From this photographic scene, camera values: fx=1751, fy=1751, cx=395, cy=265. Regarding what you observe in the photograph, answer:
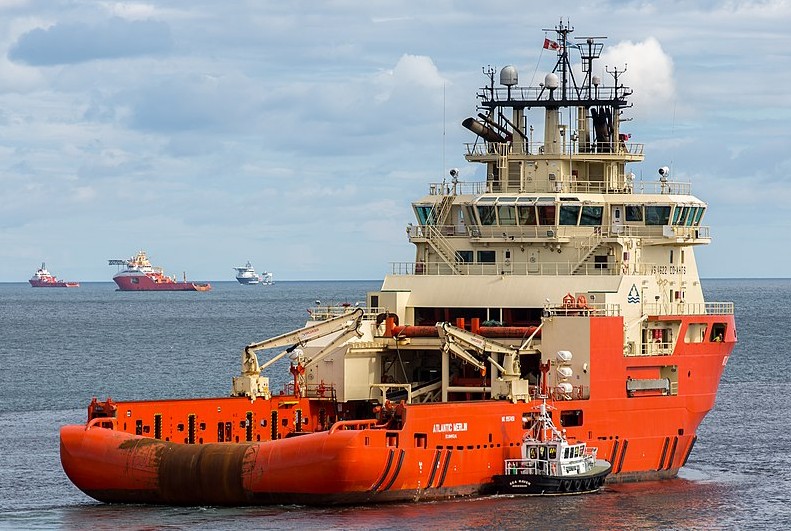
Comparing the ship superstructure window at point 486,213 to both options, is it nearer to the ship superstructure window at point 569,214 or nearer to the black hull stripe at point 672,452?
the ship superstructure window at point 569,214

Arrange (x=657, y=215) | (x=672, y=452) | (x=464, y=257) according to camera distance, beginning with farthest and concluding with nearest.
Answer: (x=657, y=215) < (x=464, y=257) < (x=672, y=452)

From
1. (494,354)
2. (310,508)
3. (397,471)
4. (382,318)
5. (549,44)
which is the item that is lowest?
(310,508)

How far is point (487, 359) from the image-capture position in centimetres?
3922

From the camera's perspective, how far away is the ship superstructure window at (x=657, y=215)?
43.7 meters

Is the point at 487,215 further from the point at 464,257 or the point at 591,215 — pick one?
the point at 591,215

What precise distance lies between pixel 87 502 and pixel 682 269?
16.1 meters

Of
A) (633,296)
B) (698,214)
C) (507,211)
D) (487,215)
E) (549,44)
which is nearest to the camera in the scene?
(633,296)

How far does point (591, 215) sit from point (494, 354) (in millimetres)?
5633

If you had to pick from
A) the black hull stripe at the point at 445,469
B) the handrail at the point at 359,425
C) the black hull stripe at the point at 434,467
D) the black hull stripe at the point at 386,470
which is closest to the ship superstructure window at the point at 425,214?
the black hull stripe at the point at 445,469

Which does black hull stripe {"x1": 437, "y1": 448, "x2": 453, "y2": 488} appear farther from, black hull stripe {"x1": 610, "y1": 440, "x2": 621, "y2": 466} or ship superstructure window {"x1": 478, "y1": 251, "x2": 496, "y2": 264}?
ship superstructure window {"x1": 478, "y1": 251, "x2": 496, "y2": 264}

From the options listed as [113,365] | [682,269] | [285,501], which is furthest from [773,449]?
[113,365]

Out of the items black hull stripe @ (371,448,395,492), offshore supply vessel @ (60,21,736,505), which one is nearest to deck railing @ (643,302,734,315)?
offshore supply vessel @ (60,21,736,505)

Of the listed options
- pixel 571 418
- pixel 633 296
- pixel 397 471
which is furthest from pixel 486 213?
pixel 397 471

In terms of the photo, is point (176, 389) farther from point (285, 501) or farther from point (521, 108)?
point (285, 501)
